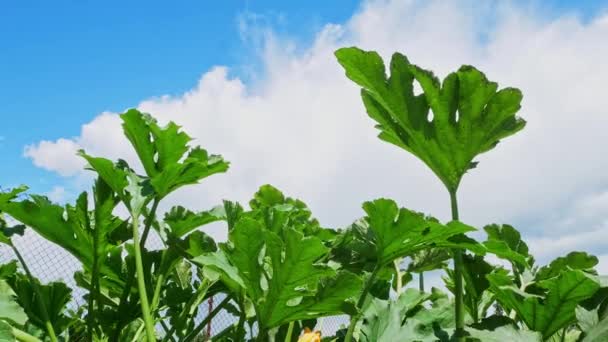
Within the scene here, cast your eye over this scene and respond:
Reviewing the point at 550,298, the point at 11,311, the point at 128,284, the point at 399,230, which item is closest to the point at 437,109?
the point at 399,230

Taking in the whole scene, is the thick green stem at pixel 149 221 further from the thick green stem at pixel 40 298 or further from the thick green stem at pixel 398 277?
the thick green stem at pixel 398 277

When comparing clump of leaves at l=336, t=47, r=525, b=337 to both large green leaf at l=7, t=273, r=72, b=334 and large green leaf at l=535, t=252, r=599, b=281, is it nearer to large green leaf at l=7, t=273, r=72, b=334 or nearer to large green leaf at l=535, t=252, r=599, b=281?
large green leaf at l=535, t=252, r=599, b=281

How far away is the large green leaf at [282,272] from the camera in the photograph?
0.93 meters

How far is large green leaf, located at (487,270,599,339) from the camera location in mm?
946

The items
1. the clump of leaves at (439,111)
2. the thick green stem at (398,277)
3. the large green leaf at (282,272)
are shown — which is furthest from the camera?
the thick green stem at (398,277)

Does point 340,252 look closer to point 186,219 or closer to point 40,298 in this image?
point 186,219

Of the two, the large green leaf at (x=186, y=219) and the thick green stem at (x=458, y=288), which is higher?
the large green leaf at (x=186, y=219)

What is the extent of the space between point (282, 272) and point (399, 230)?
0.19 metres

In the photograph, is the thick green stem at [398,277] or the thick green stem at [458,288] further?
the thick green stem at [398,277]

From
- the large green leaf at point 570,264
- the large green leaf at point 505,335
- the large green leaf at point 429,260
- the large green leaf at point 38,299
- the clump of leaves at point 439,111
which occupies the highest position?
the clump of leaves at point 439,111

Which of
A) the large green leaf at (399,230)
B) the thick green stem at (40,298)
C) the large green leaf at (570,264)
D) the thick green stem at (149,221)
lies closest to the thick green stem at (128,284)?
the thick green stem at (149,221)

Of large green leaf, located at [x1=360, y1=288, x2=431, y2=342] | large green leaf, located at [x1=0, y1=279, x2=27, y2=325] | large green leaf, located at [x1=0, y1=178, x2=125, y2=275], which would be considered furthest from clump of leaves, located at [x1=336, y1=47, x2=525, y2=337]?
large green leaf, located at [x1=0, y1=279, x2=27, y2=325]

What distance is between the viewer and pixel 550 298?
3.22 feet

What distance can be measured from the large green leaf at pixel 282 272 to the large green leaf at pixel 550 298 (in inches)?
9.2
